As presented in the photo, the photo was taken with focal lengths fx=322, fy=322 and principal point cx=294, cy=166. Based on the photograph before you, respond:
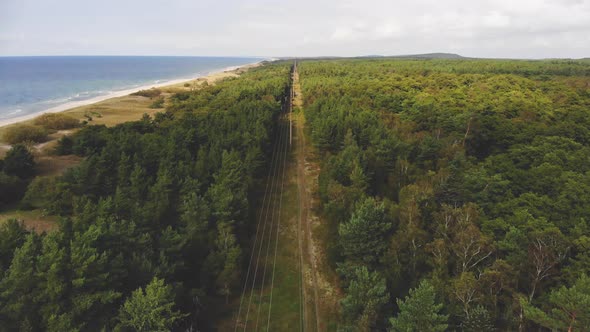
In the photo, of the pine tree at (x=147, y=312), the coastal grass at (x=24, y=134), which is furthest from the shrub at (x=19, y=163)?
the pine tree at (x=147, y=312)

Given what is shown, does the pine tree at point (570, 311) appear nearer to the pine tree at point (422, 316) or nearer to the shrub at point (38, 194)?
the pine tree at point (422, 316)

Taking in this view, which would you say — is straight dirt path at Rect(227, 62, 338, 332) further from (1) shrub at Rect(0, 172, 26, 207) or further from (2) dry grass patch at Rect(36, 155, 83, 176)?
(2) dry grass patch at Rect(36, 155, 83, 176)

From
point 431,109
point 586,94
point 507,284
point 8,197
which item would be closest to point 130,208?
point 8,197

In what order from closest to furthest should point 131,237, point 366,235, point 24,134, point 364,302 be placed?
point 364,302
point 131,237
point 366,235
point 24,134

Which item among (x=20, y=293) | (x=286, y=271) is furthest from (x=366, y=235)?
(x=20, y=293)

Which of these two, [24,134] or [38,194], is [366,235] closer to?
[38,194]

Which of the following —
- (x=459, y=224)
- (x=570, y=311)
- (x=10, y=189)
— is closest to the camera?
(x=570, y=311)

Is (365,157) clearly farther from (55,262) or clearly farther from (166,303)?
(55,262)

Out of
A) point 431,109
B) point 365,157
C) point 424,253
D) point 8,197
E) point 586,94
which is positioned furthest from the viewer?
point 586,94
